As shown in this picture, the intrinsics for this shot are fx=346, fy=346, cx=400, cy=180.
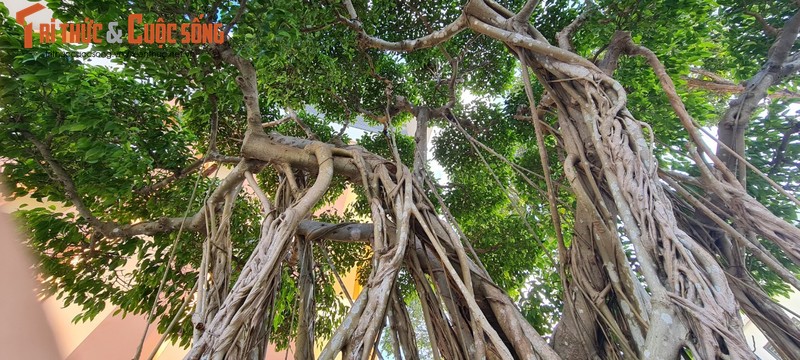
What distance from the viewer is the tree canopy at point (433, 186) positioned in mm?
911

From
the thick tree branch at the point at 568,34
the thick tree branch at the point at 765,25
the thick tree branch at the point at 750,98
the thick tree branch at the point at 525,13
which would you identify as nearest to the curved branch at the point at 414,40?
the thick tree branch at the point at 525,13

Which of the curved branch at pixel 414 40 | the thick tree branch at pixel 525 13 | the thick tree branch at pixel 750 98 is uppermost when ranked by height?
the curved branch at pixel 414 40

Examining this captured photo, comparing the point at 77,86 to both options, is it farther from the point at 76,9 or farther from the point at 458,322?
the point at 458,322

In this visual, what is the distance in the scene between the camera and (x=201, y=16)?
1272mm

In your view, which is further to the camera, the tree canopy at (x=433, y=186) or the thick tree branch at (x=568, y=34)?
the thick tree branch at (x=568, y=34)

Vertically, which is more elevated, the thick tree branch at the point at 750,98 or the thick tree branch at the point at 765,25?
the thick tree branch at the point at 765,25

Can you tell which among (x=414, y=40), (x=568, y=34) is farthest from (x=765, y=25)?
(x=414, y=40)

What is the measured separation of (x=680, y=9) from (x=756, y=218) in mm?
1075

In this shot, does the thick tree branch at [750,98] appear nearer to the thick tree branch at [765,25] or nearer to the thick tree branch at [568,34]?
the thick tree branch at [765,25]

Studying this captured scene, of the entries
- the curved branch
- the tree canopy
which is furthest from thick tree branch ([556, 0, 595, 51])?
the curved branch

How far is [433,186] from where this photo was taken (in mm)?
1627

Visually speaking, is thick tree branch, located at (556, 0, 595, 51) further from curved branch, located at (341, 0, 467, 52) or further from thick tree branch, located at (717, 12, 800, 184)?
thick tree branch, located at (717, 12, 800, 184)

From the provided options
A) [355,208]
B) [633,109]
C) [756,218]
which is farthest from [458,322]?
[355,208]

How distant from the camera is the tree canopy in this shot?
0.91 meters
